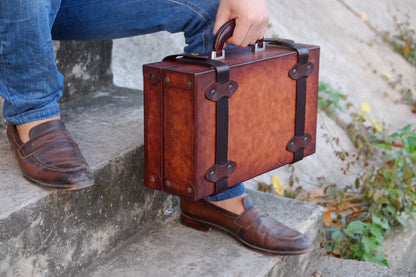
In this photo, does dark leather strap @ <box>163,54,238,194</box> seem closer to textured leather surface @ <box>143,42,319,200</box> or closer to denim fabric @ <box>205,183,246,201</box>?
textured leather surface @ <box>143,42,319,200</box>

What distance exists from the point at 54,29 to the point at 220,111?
0.64 m

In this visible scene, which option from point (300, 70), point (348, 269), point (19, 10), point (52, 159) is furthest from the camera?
point (348, 269)

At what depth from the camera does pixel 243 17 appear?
171 cm

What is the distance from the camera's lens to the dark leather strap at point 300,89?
1.93m

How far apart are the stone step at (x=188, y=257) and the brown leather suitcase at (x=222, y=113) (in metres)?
0.24

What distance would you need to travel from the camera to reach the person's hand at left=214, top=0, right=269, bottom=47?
1.71 meters

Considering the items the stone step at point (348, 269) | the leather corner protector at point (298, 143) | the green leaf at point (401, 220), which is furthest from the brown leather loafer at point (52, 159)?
the green leaf at point (401, 220)

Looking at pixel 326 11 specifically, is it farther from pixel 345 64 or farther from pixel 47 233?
pixel 47 233

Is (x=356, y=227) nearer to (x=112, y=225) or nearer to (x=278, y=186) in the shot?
(x=278, y=186)

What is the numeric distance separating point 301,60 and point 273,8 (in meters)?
2.80

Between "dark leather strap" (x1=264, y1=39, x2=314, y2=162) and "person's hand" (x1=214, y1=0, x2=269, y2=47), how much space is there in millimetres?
208

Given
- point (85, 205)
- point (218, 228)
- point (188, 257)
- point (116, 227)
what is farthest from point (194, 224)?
point (85, 205)

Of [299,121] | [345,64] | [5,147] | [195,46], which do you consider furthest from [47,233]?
[345,64]

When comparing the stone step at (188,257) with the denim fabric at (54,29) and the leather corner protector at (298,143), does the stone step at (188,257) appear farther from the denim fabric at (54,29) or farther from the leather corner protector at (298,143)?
the denim fabric at (54,29)
